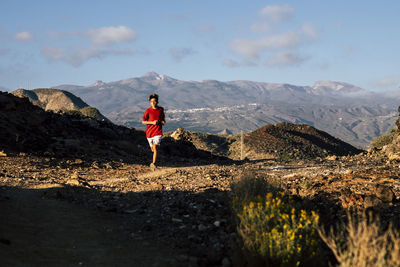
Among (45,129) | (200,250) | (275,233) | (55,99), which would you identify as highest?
(55,99)

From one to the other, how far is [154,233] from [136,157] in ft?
45.0

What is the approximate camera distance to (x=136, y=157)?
779 inches

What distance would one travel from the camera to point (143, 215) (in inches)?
284

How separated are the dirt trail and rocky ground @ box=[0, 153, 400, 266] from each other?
0.05 ft

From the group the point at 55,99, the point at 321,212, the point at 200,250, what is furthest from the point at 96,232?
the point at 55,99

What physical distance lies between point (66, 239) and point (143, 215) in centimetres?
176

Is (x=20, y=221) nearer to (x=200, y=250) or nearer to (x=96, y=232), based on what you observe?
(x=96, y=232)

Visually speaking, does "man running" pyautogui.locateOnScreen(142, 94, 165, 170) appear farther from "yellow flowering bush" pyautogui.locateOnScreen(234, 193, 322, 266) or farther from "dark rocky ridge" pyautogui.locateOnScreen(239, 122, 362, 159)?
"dark rocky ridge" pyautogui.locateOnScreen(239, 122, 362, 159)

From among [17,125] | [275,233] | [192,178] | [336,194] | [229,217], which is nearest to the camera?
[275,233]

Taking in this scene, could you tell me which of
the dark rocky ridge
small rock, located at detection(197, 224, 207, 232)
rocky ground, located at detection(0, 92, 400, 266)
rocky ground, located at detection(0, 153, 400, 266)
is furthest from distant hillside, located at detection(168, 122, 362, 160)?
small rock, located at detection(197, 224, 207, 232)

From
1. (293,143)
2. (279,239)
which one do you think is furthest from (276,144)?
(279,239)

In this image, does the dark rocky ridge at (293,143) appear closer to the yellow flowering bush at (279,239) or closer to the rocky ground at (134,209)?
the rocky ground at (134,209)

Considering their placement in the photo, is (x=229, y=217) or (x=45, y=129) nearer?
(x=229, y=217)

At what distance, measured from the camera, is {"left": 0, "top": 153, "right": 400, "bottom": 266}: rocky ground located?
530 cm
